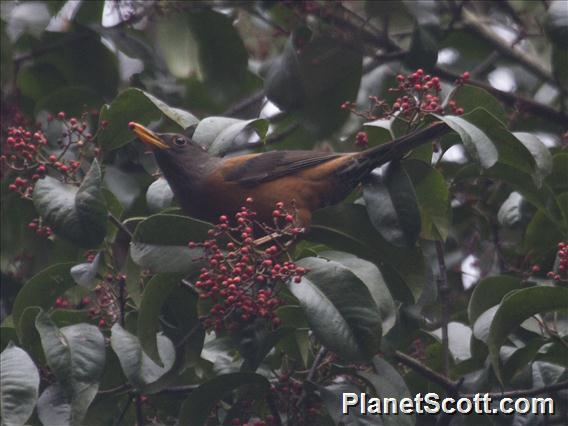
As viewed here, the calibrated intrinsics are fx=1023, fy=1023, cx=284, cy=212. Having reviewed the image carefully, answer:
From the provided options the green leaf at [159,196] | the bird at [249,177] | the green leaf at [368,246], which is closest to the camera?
the green leaf at [368,246]

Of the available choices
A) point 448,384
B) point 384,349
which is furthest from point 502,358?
point 384,349

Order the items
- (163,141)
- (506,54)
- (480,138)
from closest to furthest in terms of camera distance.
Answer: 1. (480,138)
2. (163,141)
3. (506,54)

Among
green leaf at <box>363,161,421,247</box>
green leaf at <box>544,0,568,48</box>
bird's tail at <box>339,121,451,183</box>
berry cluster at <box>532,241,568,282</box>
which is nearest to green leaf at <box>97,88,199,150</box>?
bird's tail at <box>339,121,451,183</box>

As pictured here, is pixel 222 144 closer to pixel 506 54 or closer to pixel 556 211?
pixel 556 211

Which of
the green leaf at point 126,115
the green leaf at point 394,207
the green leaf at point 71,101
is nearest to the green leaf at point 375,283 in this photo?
the green leaf at point 394,207

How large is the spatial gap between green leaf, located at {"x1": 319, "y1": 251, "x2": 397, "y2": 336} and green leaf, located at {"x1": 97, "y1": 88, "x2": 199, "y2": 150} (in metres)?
0.81

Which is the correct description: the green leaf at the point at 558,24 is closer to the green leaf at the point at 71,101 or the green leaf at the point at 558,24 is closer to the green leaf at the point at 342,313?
the green leaf at the point at 342,313

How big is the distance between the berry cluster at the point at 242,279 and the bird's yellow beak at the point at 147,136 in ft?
2.28

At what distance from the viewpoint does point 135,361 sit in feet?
10.2

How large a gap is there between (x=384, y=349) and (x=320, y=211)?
518 mm

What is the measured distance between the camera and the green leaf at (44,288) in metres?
3.43

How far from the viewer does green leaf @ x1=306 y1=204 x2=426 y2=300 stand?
337 cm

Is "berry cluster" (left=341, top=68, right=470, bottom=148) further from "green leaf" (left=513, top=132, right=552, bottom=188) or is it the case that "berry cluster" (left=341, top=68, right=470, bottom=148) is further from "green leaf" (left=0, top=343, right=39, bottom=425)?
"green leaf" (left=0, top=343, right=39, bottom=425)

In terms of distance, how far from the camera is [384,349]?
130 inches
